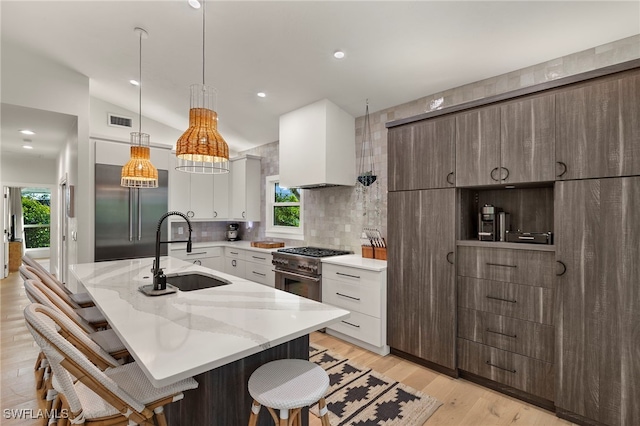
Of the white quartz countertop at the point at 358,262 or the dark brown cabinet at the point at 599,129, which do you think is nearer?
the dark brown cabinet at the point at 599,129

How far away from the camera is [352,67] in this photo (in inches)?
114

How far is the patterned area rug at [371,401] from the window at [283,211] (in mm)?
2393

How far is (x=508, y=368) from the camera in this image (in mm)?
2250

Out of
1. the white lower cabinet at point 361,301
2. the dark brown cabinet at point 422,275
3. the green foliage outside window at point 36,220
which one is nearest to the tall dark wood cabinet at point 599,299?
the dark brown cabinet at point 422,275

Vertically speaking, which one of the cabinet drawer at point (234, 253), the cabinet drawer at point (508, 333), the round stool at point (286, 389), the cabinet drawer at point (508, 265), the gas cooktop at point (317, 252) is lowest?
the cabinet drawer at point (508, 333)

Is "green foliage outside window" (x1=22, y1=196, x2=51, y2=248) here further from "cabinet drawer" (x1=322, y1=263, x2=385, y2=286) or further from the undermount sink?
"cabinet drawer" (x1=322, y1=263, x2=385, y2=286)

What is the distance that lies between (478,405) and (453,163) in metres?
1.86

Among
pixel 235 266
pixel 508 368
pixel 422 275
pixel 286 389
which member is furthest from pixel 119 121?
pixel 508 368

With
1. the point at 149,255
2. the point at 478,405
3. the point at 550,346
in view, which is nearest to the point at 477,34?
the point at 550,346

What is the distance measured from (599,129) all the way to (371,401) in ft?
7.83

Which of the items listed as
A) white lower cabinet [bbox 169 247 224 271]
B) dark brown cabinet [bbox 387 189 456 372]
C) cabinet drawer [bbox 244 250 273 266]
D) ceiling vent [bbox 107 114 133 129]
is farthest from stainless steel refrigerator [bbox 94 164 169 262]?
dark brown cabinet [bbox 387 189 456 372]

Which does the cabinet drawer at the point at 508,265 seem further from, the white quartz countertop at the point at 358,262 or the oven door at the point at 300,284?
the oven door at the point at 300,284

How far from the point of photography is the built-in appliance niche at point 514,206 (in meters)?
2.43

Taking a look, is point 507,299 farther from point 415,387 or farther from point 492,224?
point 415,387
